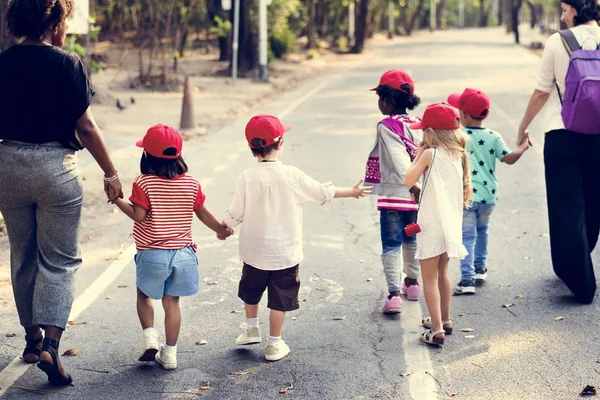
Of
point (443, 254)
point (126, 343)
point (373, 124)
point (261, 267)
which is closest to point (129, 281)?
point (126, 343)

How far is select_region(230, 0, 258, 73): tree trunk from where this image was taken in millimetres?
29219

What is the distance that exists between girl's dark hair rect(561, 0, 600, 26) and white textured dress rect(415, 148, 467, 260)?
1490 mm

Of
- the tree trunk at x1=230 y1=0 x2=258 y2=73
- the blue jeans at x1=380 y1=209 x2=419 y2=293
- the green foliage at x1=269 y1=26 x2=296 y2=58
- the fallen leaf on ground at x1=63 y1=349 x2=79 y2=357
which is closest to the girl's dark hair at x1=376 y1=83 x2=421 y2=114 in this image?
the blue jeans at x1=380 y1=209 x2=419 y2=293

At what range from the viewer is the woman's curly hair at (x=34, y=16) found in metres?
4.83

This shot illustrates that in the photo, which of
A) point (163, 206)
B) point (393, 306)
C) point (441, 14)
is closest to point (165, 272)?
point (163, 206)

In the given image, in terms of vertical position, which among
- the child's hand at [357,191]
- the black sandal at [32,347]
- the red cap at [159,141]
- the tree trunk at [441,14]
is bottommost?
the tree trunk at [441,14]

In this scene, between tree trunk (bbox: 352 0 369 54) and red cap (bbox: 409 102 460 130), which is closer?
red cap (bbox: 409 102 460 130)

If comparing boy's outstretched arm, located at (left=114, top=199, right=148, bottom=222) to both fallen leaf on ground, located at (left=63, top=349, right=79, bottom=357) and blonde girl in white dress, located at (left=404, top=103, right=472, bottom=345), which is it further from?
blonde girl in white dress, located at (left=404, top=103, right=472, bottom=345)

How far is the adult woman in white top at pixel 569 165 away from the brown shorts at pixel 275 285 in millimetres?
2032

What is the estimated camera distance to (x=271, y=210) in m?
5.33

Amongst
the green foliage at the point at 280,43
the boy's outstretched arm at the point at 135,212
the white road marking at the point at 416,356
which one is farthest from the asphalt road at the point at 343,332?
the green foliage at the point at 280,43

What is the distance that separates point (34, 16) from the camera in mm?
4836

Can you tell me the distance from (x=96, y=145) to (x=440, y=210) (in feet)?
6.58

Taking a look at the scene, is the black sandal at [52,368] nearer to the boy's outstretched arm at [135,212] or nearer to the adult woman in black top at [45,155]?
the adult woman in black top at [45,155]
